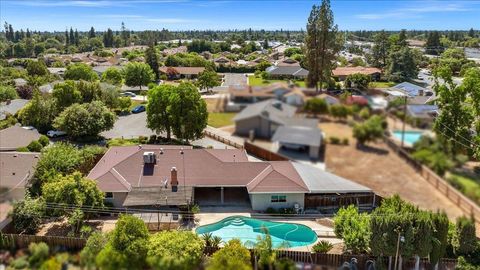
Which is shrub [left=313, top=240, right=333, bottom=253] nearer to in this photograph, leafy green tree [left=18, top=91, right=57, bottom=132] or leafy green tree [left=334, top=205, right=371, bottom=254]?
leafy green tree [left=334, top=205, right=371, bottom=254]

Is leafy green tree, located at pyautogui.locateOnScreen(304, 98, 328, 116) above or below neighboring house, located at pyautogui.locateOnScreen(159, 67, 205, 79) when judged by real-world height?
above

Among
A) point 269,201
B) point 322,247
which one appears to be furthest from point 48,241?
point 322,247

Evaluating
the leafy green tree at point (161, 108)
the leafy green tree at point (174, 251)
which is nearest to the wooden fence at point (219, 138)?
the leafy green tree at point (161, 108)

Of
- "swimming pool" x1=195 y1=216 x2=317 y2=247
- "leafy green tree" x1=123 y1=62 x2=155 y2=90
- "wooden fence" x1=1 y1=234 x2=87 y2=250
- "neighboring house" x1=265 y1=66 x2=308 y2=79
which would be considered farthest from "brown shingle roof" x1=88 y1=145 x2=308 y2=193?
"leafy green tree" x1=123 y1=62 x2=155 y2=90

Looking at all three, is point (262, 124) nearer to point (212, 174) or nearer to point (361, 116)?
point (361, 116)

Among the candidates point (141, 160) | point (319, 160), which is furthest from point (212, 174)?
point (319, 160)

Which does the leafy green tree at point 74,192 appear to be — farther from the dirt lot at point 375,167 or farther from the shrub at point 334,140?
the shrub at point 334,140

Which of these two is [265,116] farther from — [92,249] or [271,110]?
[92,249]
